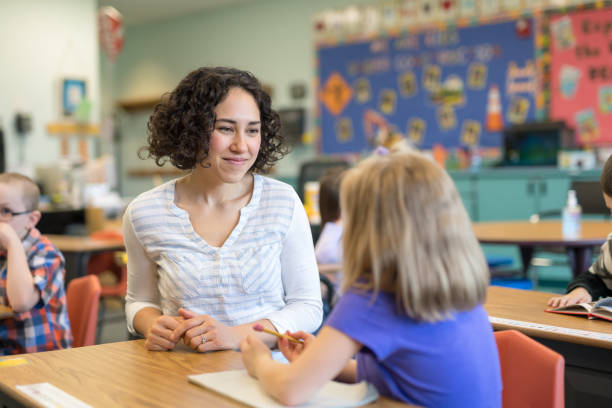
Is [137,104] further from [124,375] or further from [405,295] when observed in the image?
[405,295]

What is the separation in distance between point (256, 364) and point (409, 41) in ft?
21.2

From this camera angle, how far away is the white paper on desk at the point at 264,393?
1.04m

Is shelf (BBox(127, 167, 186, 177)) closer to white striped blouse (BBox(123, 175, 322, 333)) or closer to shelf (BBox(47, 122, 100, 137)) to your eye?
shelf (BBox(47, 122, 100, 137))

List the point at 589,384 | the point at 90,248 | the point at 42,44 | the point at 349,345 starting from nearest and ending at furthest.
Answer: the point at 349,345 < the point at 589,384 < the point at 90,248 < the point at 42,44

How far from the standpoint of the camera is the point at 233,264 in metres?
1.56

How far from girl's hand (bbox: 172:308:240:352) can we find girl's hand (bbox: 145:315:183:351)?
16mm

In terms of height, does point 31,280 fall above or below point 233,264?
below

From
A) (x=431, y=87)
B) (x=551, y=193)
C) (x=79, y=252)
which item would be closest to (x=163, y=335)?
(x=79, y=252)

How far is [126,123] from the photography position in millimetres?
10281

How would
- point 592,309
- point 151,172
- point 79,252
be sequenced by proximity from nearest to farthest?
point 592,309
point 79,252
point 151,172

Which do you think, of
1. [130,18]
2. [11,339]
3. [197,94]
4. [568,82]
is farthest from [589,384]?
[130,18]

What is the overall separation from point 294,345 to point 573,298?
0.91 metres

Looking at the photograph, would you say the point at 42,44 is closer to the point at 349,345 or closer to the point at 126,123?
the point at 126,123

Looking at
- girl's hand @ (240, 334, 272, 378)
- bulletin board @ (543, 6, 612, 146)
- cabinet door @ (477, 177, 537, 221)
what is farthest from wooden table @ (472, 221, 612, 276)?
bulletin board @ (543, 6, 612, 146)
